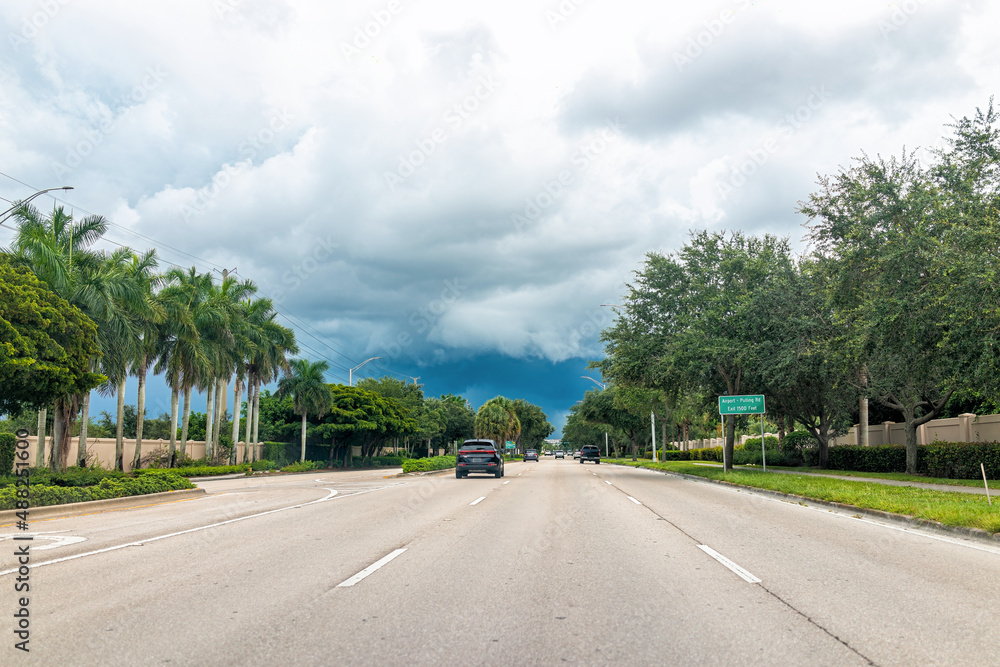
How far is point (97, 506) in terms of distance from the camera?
17.0 metres

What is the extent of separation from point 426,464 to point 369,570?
34710 millimetres

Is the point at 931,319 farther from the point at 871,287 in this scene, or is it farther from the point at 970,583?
the point at 970,583

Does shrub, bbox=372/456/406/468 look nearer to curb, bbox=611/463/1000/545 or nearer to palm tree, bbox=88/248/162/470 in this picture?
palm tree, bbox=88/248/162/470

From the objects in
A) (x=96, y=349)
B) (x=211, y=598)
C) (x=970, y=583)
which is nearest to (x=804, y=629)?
(x=970, y=583)

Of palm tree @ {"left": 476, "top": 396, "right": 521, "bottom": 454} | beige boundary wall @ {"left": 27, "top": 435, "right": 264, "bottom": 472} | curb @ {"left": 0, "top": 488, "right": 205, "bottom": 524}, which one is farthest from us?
palm tree @ {"left": 476, "top": 396, "right": 521, "bottom": 454}

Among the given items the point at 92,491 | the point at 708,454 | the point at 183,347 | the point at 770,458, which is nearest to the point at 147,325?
the point at 183,347

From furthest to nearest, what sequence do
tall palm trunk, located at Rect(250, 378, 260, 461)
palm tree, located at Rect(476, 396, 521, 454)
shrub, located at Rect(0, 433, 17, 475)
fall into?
palm tree, located at Rect(476, 396, 521, 454) → tall palm trunk, located at Rect(250, 378, 260, 461) → shrub, located at Rect(0, 433, 17, 475)

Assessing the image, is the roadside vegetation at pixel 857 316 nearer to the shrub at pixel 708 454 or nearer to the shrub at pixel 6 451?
the shrub at pixel 708 454

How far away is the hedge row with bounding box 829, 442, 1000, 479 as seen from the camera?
25.3m

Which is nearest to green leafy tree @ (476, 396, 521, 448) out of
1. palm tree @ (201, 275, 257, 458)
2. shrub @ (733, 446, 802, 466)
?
shrub @ (733, 446, 802, 466)

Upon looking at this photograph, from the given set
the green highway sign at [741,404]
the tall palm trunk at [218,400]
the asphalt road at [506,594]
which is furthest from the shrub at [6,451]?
the green highway sign at [741,404]

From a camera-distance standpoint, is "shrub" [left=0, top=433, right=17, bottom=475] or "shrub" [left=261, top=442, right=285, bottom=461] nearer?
"shrub" [left=0, top=433, right=17, bottom=475]

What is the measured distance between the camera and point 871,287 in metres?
21.6

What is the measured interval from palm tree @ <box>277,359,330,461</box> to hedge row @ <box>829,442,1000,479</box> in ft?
128
